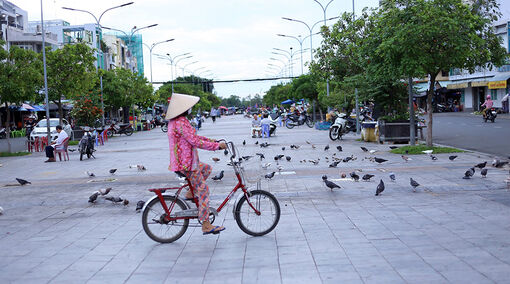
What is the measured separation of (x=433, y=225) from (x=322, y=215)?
157 cm

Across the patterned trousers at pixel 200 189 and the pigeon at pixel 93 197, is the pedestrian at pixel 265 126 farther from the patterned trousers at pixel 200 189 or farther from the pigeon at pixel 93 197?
the patterned trousers at pixel 200 189

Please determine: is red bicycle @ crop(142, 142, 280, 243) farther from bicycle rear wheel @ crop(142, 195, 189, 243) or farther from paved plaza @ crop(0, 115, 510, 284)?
paved plaza @ crop(0, 115, 510, 284)

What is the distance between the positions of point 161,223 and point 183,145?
90 cm

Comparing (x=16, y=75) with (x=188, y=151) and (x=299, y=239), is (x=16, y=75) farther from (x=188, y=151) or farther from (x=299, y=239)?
(x=299, y=239)

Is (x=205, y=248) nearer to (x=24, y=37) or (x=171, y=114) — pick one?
(x=171, y=114)

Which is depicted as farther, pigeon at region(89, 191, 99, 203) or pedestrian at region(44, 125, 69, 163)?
pedestrian at region(44, 125, 69, 163)

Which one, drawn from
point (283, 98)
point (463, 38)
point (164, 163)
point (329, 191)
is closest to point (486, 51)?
point (463, 38)

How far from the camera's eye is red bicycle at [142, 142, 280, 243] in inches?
260

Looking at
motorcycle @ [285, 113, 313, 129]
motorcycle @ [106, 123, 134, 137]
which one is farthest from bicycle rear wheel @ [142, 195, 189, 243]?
motorcycle @ [285, 113, 313, 129]

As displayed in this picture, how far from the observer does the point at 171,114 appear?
6551 millimetres

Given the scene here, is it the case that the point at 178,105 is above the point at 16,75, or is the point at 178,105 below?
below

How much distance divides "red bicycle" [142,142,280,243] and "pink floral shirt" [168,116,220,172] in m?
0.21

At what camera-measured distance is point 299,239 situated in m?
6.63

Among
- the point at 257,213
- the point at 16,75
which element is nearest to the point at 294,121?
the point at 16,75
